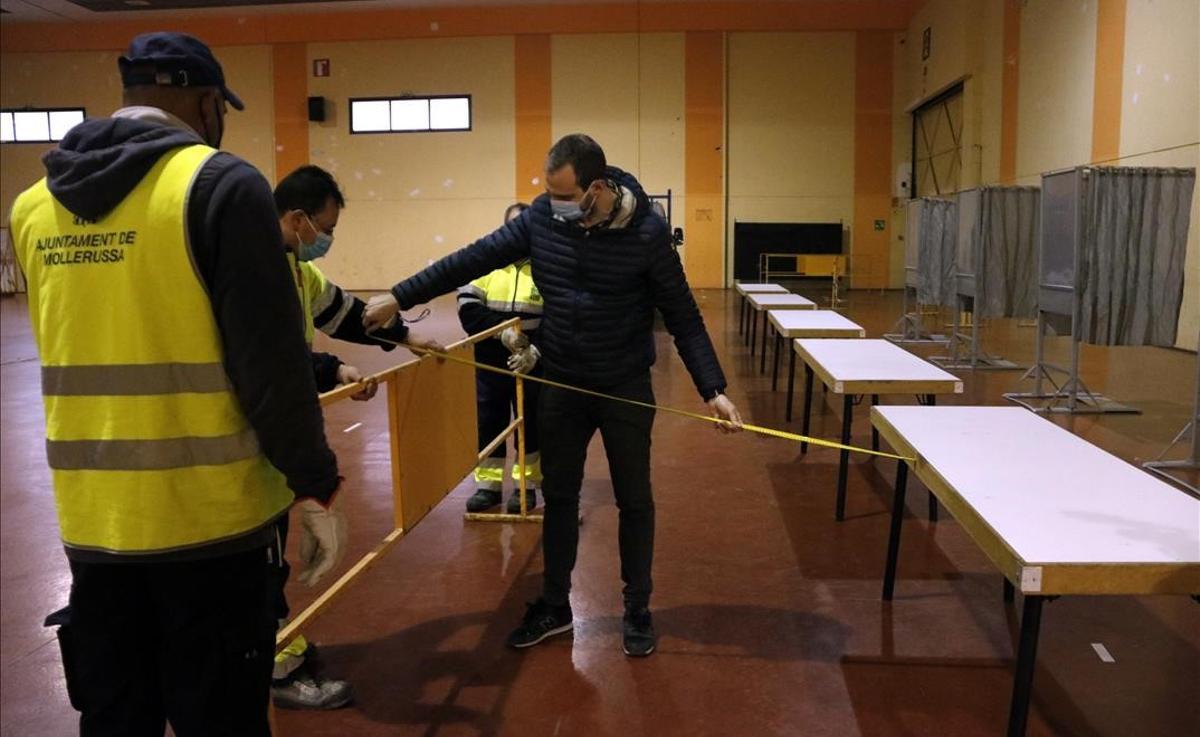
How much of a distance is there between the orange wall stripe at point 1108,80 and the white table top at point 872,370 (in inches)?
275

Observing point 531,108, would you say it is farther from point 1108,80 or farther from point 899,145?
point 1108,80

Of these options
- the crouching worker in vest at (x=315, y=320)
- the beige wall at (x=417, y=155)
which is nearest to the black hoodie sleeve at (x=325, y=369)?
the crouching worker in vest at (x=315, y=320)

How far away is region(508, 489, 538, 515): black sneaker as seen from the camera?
4512 millimetres

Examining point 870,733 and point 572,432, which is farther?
point 572,432

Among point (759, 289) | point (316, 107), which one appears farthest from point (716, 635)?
point (316, 107)

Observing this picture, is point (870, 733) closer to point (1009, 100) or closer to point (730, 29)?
point (1009, 100)

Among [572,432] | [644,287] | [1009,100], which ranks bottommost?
[572,432]

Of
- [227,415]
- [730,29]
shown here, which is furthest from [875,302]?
[227,415]

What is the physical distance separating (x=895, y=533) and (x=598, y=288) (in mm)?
1441

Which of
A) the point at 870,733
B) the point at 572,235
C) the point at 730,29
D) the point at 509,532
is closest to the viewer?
Result: the point at 870,733

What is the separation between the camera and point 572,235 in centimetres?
294

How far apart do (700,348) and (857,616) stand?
1133 mm

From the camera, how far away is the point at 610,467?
308 cm

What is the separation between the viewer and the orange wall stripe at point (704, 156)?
63.8ft
